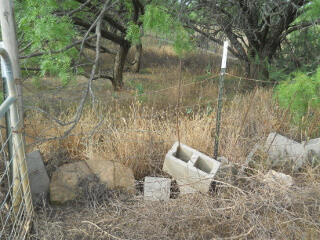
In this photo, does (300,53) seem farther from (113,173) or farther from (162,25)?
(113,173)

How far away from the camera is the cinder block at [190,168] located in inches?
121

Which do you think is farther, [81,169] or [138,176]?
[138,176]

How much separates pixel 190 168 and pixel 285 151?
1312 mm

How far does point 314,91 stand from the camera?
4.21m

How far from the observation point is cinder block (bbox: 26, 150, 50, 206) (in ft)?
10.5

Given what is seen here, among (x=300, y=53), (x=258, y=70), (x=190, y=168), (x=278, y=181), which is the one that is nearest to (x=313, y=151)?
(x=278, y=181)

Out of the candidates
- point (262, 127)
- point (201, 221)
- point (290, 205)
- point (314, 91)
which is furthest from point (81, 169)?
point (314, 91)

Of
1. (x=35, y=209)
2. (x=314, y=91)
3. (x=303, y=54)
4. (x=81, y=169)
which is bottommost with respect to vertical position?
(x=35, y=209)

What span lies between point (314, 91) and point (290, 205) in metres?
2.09

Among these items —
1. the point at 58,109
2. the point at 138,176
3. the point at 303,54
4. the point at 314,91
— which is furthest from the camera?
the point at 303,54

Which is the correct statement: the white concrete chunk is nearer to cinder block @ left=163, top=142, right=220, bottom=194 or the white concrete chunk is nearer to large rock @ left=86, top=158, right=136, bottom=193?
cinder block @ left=163, top=142, right=220, bottom=194

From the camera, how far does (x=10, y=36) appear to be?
8.27 ft

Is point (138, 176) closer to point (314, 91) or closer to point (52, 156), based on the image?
point (52, 156)

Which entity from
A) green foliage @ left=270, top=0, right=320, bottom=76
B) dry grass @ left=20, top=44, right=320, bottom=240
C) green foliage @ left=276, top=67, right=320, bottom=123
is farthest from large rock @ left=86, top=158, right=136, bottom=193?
green foliage @ left=270, top=0, right=320, bottom=76
